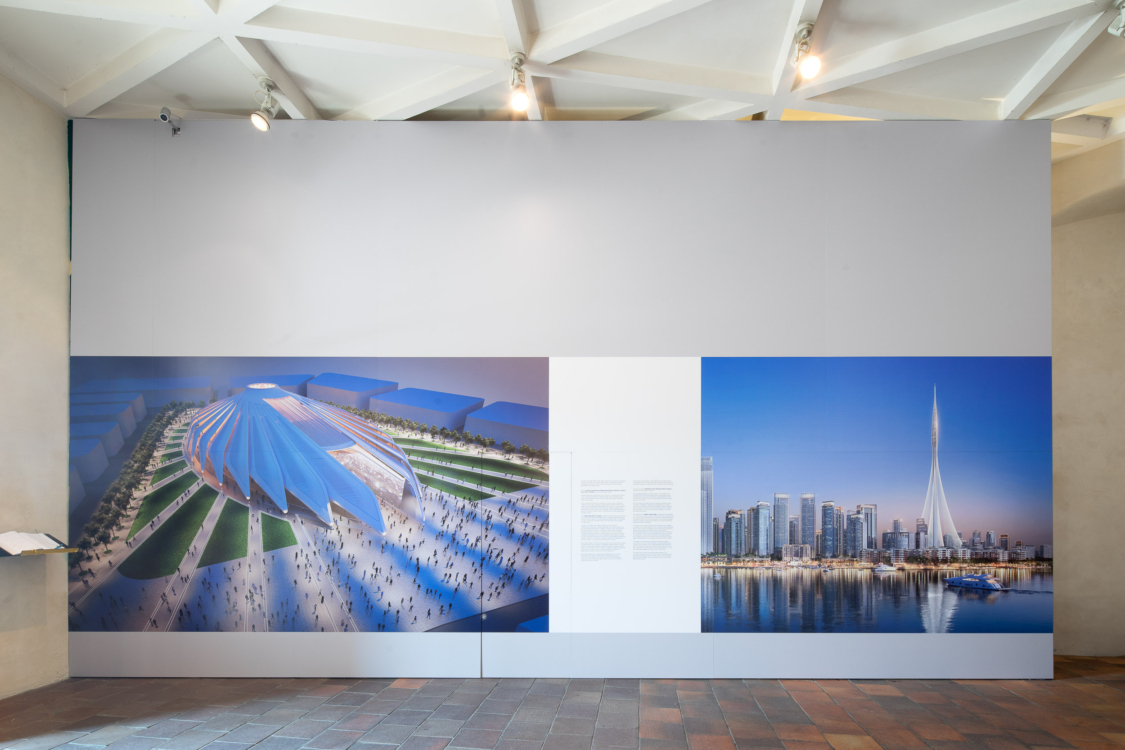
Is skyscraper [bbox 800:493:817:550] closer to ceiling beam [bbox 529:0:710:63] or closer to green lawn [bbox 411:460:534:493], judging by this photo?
green lawn [bbox 411:460:534:493]

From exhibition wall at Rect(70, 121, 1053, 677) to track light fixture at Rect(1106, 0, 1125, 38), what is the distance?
0.98m

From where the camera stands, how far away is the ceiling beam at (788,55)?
3250 millimetres

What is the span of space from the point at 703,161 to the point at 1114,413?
401cm

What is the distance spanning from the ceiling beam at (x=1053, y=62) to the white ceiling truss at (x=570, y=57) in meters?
0.01

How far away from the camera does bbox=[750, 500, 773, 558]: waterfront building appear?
13.4 feet

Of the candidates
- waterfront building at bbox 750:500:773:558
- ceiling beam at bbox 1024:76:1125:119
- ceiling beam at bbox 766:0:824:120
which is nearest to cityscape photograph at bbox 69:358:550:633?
waterfront building at bbox 750:500:773:558

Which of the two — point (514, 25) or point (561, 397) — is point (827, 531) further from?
point (514, 25)

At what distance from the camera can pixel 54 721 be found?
340 cm

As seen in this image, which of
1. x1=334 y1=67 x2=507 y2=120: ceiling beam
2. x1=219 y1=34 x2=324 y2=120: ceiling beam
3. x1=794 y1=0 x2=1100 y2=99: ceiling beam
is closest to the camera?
x1=794 y1=0 x2=1100 y2=99: ceiling beam

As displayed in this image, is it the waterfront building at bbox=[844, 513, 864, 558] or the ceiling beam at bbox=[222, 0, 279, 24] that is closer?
the ceiling beam at bbox=[222, 0, 279, 24]

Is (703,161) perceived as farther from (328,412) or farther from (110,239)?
(110,239)

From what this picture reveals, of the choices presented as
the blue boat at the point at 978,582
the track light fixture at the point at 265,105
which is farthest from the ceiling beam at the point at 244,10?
the blue boat at the point at 978,582

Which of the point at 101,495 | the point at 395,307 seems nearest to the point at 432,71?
the point at 395,307

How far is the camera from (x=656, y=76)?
12.5ft
